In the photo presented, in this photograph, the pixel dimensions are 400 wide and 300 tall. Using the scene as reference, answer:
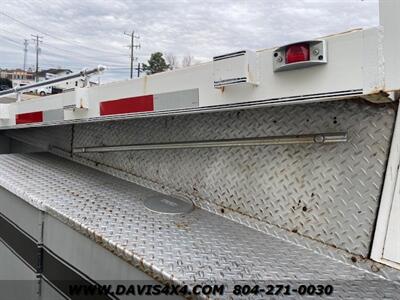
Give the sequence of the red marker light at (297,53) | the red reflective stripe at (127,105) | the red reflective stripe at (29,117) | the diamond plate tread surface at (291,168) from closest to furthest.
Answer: the red marker light at (297,53) → the diamond plate tread surface at (291,168) → the red reflective stripe at (127,105) → the red reflective stripe at (29,117)

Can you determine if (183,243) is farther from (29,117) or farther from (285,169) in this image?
(29,117)

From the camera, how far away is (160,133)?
2.56m

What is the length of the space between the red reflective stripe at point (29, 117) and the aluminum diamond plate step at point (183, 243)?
649 millimetres

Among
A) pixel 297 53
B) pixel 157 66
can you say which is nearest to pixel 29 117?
pixel 157 66

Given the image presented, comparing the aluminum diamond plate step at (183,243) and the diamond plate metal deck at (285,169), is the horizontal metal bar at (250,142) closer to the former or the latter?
the diamond plate metal deck at (285,169)

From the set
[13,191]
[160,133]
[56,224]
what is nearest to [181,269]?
[56,224]

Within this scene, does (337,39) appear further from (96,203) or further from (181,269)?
(96,203)

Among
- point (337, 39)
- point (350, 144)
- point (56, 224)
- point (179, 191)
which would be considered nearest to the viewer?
point (337, 39)

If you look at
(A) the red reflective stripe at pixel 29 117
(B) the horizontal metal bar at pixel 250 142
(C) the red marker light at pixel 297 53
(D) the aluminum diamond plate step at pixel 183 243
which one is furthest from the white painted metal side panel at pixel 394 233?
(A) the red reflective stripe at pixel 29 117

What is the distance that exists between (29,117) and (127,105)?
1.39 metres

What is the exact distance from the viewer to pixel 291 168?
190 centimetres

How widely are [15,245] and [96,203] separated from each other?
59 cm

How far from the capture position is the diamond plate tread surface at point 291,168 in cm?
164

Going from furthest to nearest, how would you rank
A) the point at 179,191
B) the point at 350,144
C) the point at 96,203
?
the point at 179,191
the point at 96,203
the point at 350,144
